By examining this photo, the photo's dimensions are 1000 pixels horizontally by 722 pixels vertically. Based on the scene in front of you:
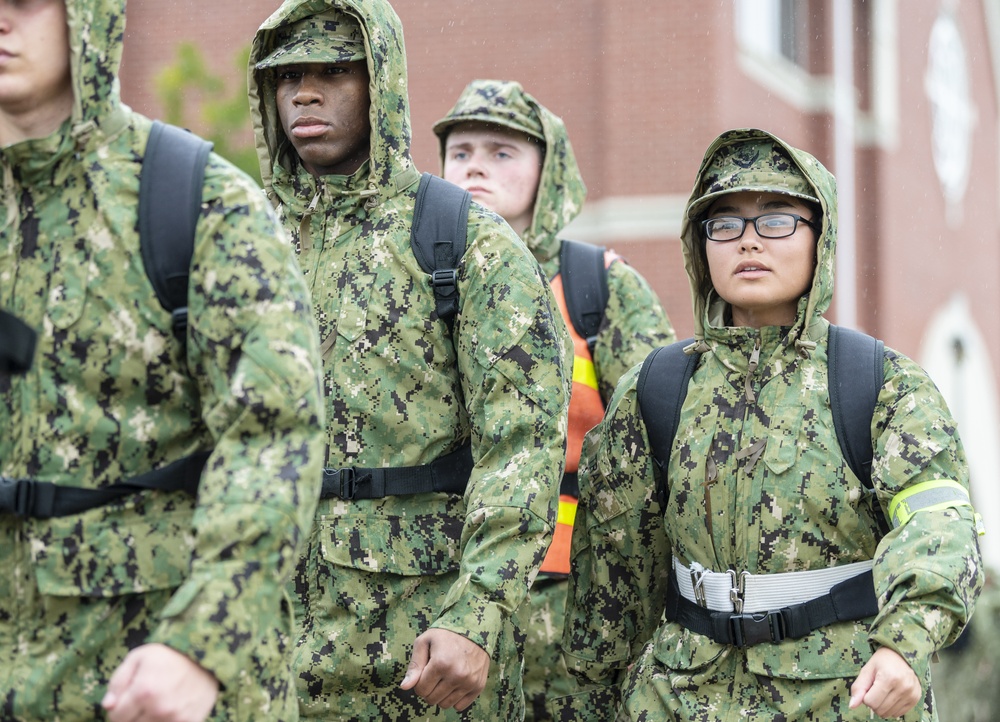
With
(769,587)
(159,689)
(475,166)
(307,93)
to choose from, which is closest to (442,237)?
(307,93)

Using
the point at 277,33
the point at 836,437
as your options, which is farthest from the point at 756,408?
the point at 277,33

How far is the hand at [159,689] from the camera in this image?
9.08 feet

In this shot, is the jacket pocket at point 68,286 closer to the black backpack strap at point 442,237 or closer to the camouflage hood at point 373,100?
the black backpack strap at point 442,237

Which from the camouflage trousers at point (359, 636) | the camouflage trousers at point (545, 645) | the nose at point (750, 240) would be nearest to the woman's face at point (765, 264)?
the nose at point (750, 240)

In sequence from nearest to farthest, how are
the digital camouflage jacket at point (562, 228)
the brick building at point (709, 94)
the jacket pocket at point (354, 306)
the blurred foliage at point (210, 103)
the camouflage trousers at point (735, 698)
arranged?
the camouflage trousers at point (735, 698) < the jacket pocket at point (354, 306) < the digital camouflage jacket at point (562, 228) < the blurred foliage at point (210, 103) < the brick building at point (709, 94)

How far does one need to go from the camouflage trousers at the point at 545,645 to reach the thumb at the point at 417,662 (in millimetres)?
1830

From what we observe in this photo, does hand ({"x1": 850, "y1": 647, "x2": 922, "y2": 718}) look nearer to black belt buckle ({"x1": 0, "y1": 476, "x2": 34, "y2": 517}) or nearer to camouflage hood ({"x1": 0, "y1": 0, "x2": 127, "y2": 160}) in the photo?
black belt buckle ({"x1": 0, "y1": 476, "x2": 34, "y2": 517})

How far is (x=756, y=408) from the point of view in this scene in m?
4.62

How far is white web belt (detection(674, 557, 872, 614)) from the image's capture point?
175 inches

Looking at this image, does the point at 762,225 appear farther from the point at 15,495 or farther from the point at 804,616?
the point at 15,495

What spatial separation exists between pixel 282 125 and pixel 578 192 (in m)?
2.27

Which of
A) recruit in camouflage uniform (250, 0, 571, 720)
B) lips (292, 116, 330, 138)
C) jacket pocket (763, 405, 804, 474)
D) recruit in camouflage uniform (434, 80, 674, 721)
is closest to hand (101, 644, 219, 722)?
recruit in camouflage uniform (250, 0, 571, 720)

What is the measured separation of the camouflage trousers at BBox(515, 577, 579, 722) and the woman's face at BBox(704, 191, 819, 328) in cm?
153

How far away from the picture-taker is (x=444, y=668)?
13.6ft
